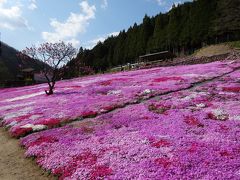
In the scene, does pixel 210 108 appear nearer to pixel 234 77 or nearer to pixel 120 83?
pixel 234 77

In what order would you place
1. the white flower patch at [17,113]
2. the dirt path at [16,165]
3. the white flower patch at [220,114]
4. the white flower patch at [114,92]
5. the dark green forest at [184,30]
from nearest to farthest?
the dirt path at [16,165], the white flower patch at [220,114], the white flower patch at [17,113], the white flower patch at [114,92], the dark green forest at [184,30]

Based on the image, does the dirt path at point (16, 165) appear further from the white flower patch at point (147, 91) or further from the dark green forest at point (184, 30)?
the dark green forest at point (184, 30)

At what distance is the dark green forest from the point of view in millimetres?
105375

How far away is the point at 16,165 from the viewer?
66.9 feet

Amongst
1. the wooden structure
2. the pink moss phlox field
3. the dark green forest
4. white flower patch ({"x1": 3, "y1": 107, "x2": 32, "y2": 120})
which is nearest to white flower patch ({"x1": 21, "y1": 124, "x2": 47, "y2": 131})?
the pink moss phlox field

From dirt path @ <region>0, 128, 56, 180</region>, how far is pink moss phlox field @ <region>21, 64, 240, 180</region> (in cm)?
51

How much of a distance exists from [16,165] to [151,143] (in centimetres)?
804

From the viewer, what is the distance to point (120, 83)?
49.6m

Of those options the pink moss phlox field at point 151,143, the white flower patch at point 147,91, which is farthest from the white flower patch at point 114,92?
the pink moss phlox field at point 151,143

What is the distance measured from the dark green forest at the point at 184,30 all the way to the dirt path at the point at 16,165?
201 ft

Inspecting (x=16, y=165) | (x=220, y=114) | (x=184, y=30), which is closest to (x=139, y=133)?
(x=220, y=114)

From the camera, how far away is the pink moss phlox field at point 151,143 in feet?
52.6

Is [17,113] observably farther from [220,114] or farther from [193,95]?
[220,114]

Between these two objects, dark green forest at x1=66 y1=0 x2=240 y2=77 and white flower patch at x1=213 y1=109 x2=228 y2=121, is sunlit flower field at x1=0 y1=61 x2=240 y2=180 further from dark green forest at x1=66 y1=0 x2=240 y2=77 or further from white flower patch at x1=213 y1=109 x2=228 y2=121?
dark green forest at x1=66 y1=0 x2=240 y2=77
